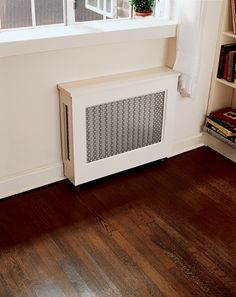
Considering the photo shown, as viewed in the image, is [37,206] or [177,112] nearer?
[37,206]

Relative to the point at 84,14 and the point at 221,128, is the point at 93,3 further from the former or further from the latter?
the point at 221,128

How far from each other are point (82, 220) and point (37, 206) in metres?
0.29

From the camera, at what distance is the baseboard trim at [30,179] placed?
8.04 feet

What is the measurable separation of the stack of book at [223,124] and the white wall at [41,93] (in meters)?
0.44

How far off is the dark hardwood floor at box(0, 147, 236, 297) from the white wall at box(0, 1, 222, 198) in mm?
145

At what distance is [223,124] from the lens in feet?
9.41

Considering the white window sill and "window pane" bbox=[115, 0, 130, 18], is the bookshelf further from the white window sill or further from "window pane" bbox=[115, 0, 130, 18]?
"window pane" bbox=[115, 0, 130, 18]

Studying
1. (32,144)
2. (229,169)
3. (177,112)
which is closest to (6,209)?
(32,144)

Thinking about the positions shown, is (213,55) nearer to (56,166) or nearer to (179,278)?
(56,166)

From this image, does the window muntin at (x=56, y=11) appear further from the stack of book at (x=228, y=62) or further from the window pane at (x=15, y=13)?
the stack of book at (x=228, y=62)

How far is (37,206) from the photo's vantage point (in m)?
2.42

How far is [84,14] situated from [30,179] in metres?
1.02

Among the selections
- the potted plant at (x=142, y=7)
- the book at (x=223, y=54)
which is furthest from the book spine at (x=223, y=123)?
the potted plant at (x=142, y=7)

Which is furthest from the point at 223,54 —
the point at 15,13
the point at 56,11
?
the point at 15,13
